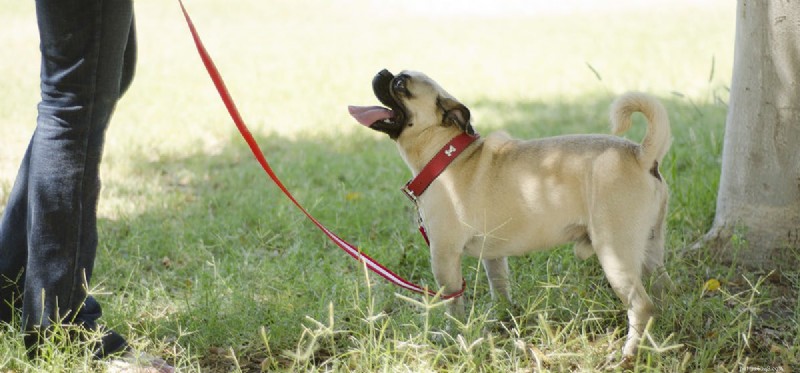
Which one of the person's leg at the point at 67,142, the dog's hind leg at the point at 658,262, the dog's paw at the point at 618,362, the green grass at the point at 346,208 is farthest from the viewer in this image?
the dog's hind leg at the point at 658,262

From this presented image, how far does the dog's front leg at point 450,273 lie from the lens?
3.64 m

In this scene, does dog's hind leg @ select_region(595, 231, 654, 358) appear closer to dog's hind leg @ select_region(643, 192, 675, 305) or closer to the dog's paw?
the dog's paw

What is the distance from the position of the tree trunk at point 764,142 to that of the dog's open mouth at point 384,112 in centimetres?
169

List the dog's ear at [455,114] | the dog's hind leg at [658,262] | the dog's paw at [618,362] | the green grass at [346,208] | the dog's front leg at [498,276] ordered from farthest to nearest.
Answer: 1. the dog's front leg at [498,276]
2. the dog's ear at [455,114]
3. the dog's hind leg at [658,262]
4. the green grass at [346,208]
5. the dog's paw at [618,362]

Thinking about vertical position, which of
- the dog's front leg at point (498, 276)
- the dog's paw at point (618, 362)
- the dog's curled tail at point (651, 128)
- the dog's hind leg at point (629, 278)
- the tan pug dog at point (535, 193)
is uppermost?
the dog's curled tail at point (651, 128)

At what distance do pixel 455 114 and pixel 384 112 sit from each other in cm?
31

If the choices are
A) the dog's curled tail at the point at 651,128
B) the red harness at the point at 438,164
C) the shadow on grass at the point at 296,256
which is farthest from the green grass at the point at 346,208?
the dog's curled tail at the point at 651,128

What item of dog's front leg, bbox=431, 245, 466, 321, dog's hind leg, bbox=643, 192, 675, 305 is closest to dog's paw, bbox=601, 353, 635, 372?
dog's hind leg, bbox=643, 192, 675, 305

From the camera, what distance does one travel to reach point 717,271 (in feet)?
13.6

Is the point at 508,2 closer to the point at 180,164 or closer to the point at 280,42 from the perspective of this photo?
the point at 280,42

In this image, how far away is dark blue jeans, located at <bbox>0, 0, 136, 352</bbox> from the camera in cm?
290

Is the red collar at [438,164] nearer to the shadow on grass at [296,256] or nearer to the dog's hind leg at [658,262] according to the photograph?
the shadow on grass at [296,256]

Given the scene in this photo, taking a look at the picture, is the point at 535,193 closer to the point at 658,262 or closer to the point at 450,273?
the point at 450,273

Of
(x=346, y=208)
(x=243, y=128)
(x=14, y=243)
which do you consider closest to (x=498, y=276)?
(x=243, y=128)
